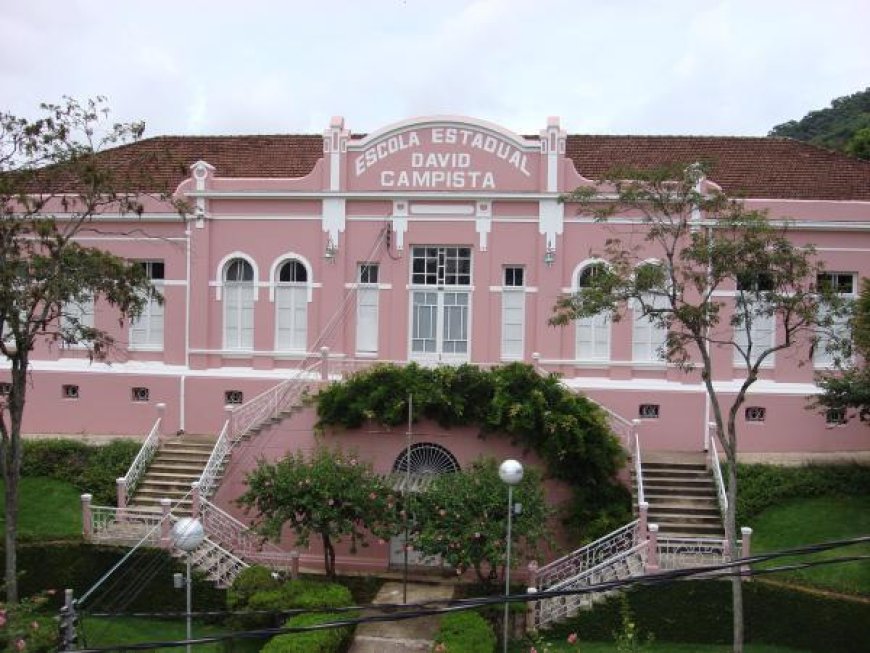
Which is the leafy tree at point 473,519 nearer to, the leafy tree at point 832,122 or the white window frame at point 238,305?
the white window frame at point 238,305

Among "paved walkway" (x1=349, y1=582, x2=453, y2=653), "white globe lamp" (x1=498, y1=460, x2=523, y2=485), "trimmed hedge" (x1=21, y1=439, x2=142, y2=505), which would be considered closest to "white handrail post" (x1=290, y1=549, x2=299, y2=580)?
"paved walkway" (x1=349, y1=582, x2=453, y2=653)

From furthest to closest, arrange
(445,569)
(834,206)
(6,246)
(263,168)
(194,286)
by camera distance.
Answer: (263,168) < (194,286) < (834,206) < (445,569) < (6,246)

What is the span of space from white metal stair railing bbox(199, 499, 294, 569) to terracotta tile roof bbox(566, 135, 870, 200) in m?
11.6

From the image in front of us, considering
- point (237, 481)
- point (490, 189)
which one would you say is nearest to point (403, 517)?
point (237, 481)

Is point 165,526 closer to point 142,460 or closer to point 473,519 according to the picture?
point 142,460

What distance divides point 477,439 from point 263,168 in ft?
31.5

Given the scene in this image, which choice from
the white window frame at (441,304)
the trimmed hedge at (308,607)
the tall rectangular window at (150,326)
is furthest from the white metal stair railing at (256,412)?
the tall rectangular window at (150,326)

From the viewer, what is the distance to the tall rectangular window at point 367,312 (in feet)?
65.3

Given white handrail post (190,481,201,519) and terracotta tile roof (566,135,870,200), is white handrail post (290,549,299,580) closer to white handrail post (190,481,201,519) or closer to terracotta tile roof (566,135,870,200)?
white handrail post (190,481,201,519)

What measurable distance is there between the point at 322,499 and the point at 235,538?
295cm

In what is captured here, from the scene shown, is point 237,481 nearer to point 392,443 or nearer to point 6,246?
point 392,443

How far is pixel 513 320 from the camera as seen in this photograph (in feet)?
64.3

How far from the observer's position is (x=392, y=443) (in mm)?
17531

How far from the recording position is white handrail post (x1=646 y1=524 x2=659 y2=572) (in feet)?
46.8
